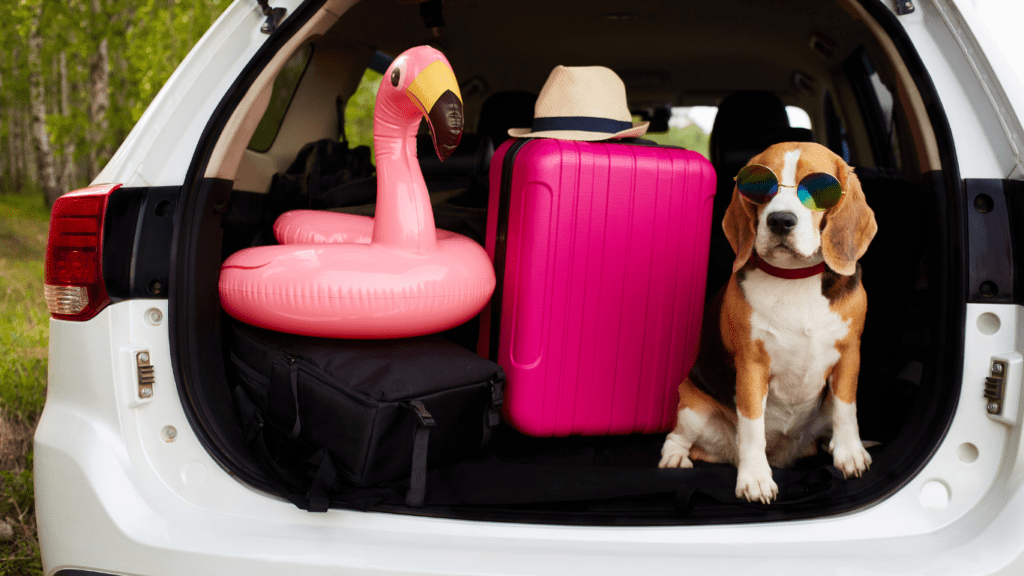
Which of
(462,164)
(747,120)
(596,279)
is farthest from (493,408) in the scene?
(747,120)

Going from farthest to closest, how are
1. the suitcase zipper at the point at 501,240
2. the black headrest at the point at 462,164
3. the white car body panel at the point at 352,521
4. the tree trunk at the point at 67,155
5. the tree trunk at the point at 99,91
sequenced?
the tree trunk at the point at 67,155 → the tree trunk at the point at 99,91 → the black headrest at the point at 462,164 → the suitcase zipper at the point at 501,240 → the white car body panel at the point at 352,521

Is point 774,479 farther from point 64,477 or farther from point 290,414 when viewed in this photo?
point 64,477

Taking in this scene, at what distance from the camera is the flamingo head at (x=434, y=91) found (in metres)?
1.37

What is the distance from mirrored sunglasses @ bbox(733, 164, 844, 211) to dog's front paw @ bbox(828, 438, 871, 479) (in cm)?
58

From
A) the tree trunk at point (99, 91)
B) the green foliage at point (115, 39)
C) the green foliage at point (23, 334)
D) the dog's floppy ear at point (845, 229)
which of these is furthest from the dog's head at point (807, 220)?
the tree trunk at point (99, 91)

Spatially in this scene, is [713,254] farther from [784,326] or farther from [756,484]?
[756,484]

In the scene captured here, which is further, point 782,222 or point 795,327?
point 795,327

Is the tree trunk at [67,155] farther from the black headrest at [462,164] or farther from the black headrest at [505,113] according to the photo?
the black headrest at [462,164]

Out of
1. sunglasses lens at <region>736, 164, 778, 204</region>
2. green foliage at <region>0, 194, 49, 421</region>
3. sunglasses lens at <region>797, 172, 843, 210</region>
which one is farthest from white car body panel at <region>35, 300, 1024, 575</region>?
green foliage at <region>0, 194, 49, 421</region>

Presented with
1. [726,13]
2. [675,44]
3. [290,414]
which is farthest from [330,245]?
[675,44]

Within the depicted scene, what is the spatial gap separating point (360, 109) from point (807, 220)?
8.01ft

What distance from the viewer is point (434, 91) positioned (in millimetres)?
1375

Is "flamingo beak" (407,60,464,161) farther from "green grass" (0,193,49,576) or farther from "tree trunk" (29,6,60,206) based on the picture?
"tree trunk" (29,6,60,206)

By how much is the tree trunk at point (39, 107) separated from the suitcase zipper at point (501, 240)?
7.05m
